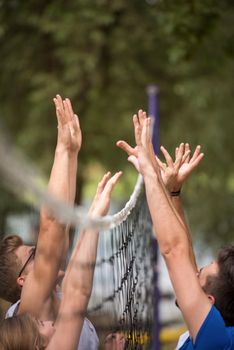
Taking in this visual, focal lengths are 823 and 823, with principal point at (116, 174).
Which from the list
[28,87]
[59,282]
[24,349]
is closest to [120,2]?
[28,87]

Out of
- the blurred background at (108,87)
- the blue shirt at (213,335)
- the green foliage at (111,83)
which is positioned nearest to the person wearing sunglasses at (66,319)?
the blue shirt at (213,335)

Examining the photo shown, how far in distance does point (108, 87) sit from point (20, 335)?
1021 centimetres

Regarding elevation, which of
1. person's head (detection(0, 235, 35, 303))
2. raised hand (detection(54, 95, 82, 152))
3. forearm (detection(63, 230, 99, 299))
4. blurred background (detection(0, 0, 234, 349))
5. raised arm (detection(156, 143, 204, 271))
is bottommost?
forearm (detection(63, 230, 99, 299))

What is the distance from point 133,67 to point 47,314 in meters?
9.29

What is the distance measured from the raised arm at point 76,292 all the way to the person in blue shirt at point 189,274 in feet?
0.83

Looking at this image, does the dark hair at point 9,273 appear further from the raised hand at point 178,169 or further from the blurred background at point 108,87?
the blurred background at point 108,87

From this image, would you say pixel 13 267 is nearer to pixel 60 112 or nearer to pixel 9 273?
pixel 9 273

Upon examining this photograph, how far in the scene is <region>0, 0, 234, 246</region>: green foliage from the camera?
11.0 metres

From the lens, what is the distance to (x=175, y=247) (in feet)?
9.66

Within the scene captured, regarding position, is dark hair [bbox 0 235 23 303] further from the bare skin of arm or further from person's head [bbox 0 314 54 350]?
the bare skin of arm

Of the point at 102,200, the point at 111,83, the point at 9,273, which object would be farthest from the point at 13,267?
the point at 111,83

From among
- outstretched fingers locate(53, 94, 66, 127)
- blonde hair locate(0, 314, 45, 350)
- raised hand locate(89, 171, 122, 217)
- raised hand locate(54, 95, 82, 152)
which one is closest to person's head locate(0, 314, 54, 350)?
blonde hair locate(0, 314, 45, 350)

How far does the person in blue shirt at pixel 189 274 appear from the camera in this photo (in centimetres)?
283

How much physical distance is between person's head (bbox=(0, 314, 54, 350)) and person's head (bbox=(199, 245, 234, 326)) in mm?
739
